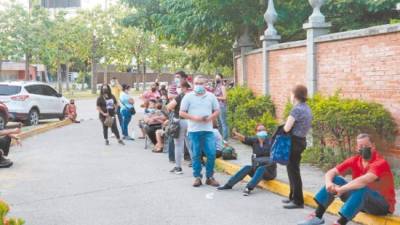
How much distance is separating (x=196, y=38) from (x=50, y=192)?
37.1ft

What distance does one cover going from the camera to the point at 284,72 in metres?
14.6

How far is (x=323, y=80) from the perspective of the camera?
40.4ft

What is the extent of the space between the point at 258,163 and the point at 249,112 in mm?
6682

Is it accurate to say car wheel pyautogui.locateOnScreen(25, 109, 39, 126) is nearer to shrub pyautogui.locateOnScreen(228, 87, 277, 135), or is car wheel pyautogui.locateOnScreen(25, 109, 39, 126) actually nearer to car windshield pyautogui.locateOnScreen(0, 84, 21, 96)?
car windshield pyautogui.locateOnScreen(0, 84, 21, 96)

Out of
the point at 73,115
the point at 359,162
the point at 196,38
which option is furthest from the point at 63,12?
the point at 359,162

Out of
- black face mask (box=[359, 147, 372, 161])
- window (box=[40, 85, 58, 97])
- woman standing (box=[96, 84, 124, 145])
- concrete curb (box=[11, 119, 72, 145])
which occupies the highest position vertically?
window (box=[40, 85, 58, 97])

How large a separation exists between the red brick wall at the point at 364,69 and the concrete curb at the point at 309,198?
224 centimetres

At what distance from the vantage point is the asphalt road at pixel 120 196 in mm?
7500

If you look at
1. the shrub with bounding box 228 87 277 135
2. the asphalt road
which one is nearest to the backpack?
the asphalt road

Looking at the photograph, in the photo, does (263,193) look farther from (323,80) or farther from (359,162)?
(323,80)

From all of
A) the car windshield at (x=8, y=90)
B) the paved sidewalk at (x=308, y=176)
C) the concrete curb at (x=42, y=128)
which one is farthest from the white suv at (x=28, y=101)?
the paved sidewalk at (x=308, y=176)

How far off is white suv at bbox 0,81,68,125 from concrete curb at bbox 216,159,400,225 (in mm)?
12235

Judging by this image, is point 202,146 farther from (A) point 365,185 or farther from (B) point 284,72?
(B) point 284,72

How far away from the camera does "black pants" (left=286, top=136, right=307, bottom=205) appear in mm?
7816
